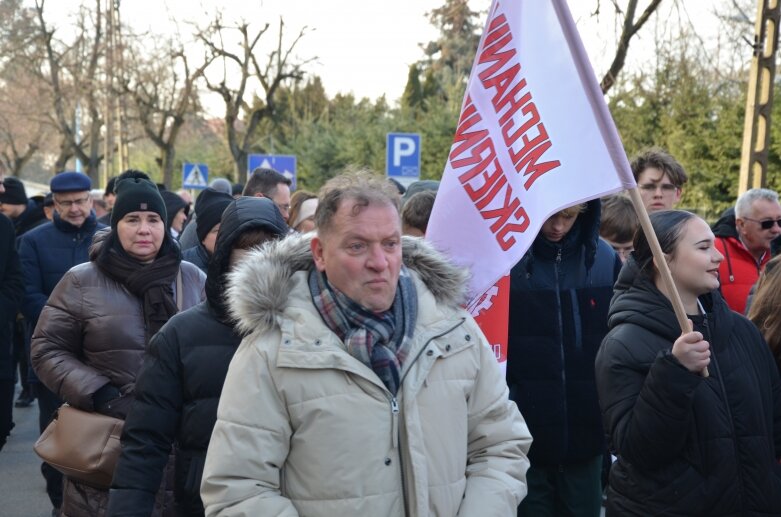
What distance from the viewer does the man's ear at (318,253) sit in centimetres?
290

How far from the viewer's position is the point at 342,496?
2705mm

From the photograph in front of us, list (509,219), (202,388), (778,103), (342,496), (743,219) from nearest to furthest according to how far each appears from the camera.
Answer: (342,496)
(202,388)
(509,219)
(743,219)
(778,103)

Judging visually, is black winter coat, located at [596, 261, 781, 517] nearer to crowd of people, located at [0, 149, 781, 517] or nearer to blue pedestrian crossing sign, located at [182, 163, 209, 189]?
crowd of people, located at [0, 149, 781, 517]

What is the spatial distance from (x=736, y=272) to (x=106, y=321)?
146 inches

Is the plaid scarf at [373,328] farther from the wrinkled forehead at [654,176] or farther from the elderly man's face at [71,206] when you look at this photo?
the elderly man's face at [71,206]

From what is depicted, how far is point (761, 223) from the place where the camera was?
6.51m

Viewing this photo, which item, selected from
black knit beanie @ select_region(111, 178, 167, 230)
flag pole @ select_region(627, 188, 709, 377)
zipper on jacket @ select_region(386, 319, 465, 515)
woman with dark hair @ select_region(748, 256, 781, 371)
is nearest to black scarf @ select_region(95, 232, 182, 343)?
black knit beanie @ select_region(111, 178, 167, 230)

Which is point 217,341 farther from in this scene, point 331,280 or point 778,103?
point 778,103

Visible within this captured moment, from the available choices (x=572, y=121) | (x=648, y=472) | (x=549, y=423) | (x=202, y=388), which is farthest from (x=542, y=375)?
(x=202, y=388)

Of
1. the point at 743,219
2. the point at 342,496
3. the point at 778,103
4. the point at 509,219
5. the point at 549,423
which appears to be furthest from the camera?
the point at 778,103

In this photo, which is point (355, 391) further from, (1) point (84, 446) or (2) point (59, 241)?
(2) point (59, 241)

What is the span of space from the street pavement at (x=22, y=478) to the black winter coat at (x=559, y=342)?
158 inches

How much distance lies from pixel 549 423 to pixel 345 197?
5.85 feet

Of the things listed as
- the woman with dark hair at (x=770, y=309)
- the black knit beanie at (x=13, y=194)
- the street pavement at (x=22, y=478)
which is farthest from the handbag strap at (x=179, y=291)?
the black knit beanie at (x=13, y=194)
